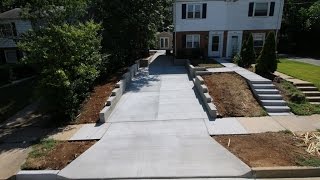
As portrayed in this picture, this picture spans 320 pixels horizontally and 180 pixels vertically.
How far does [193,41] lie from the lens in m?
27.7

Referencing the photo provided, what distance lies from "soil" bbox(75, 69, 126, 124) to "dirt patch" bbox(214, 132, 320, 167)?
5.73m

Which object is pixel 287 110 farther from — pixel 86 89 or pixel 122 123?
pixel 86 89

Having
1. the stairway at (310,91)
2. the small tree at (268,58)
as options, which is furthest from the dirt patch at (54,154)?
the small tree at (268,58)

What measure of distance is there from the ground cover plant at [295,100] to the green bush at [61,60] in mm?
9212

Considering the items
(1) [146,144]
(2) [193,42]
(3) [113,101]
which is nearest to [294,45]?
(2) [193,42]

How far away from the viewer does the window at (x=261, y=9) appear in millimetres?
26547

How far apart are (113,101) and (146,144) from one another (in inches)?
184

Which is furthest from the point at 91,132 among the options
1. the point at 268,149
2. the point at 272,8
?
the point at 272,8

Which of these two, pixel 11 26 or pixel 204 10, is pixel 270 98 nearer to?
pixel 204 10

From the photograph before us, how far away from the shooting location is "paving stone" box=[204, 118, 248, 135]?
1008 cm

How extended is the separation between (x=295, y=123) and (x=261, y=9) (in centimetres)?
1887

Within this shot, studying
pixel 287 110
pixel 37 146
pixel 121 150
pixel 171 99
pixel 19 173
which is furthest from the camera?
pixel 171 99

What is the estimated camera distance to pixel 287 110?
40.1 feet

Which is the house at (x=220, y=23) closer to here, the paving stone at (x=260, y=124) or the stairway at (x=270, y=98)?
the stairway at (x=270, y=98)
